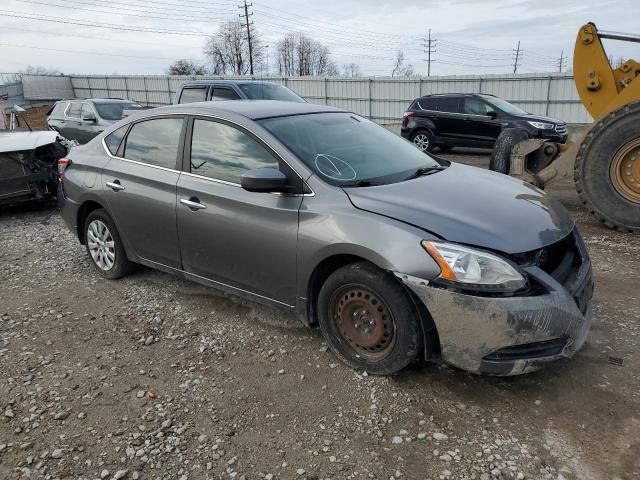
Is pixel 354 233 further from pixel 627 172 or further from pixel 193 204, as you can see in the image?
pixel 627 172

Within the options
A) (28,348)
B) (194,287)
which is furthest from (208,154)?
(28,348)

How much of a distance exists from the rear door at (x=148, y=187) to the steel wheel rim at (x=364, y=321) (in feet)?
5.23

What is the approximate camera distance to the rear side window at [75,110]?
44.0 feet

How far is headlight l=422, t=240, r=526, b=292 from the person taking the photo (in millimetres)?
2654

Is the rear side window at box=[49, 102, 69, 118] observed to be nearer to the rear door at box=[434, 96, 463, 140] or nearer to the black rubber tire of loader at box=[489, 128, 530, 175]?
the rear door at box=[434, 96, 463, 140]

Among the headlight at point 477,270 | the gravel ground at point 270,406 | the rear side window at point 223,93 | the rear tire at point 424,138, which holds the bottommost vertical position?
the gravel ground at point 270,406

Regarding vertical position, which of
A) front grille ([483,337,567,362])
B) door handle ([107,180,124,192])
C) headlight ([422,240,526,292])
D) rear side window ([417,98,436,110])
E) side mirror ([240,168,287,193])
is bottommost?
front grille ([483,337,567,362])

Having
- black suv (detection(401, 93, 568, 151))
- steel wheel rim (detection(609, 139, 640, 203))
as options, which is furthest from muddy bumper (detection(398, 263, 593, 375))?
black suv (detection(401, 93, 568, 151))

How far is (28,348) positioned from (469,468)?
3.13m

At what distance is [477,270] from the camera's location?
2668 mm

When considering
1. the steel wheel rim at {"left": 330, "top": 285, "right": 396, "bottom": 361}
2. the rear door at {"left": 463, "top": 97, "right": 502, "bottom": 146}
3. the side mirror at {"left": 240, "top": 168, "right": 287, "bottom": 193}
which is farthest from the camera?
the rear door at {"left": 463, "top": 97, "right": 502, "bottom": 146}

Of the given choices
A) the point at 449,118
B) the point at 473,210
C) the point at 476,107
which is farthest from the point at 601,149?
the point at 449,118

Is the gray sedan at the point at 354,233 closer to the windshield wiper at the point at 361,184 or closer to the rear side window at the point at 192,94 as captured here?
the windshield wiper at the point at 361,184

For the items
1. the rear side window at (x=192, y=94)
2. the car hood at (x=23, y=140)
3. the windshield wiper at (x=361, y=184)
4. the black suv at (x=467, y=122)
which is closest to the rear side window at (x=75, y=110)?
the rear side window at (x=192, y=94)
